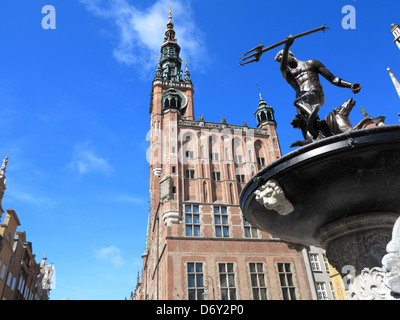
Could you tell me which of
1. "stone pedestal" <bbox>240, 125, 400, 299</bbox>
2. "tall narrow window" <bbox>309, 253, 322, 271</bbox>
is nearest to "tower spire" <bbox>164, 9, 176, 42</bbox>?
"tall narrow window" <bbox>309, 253, 322, 271</bbox>

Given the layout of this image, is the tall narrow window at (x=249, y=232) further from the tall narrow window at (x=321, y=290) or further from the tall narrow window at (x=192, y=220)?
the tall narrow window at (x=321, y=290)

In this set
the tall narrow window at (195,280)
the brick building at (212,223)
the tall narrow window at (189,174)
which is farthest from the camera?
the tall narrow window at (189,174)

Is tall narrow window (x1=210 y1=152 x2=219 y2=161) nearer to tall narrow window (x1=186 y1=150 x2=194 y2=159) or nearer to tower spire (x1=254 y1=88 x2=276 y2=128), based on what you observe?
tall narrow window (x1=186 y1=150 x2=194 y2=159)

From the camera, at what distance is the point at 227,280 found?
22531mm

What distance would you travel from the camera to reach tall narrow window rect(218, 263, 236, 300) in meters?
22.1

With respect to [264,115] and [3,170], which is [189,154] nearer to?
[264,115]

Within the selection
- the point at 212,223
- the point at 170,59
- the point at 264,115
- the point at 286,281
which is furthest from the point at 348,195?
the point at 170,59

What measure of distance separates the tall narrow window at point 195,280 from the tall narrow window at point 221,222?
→ 3.26 meters

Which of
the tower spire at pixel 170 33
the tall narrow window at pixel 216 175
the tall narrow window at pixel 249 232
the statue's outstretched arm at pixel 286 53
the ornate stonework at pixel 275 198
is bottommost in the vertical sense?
the ornate stonework at pixel 275 198

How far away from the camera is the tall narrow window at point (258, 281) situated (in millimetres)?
22625

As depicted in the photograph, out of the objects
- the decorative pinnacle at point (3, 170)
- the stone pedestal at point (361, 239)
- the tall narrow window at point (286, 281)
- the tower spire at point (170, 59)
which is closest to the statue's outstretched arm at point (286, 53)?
the stone pedestal at point (361, 239)

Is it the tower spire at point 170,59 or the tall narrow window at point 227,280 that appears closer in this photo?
the tall narrow window at point 227,280
